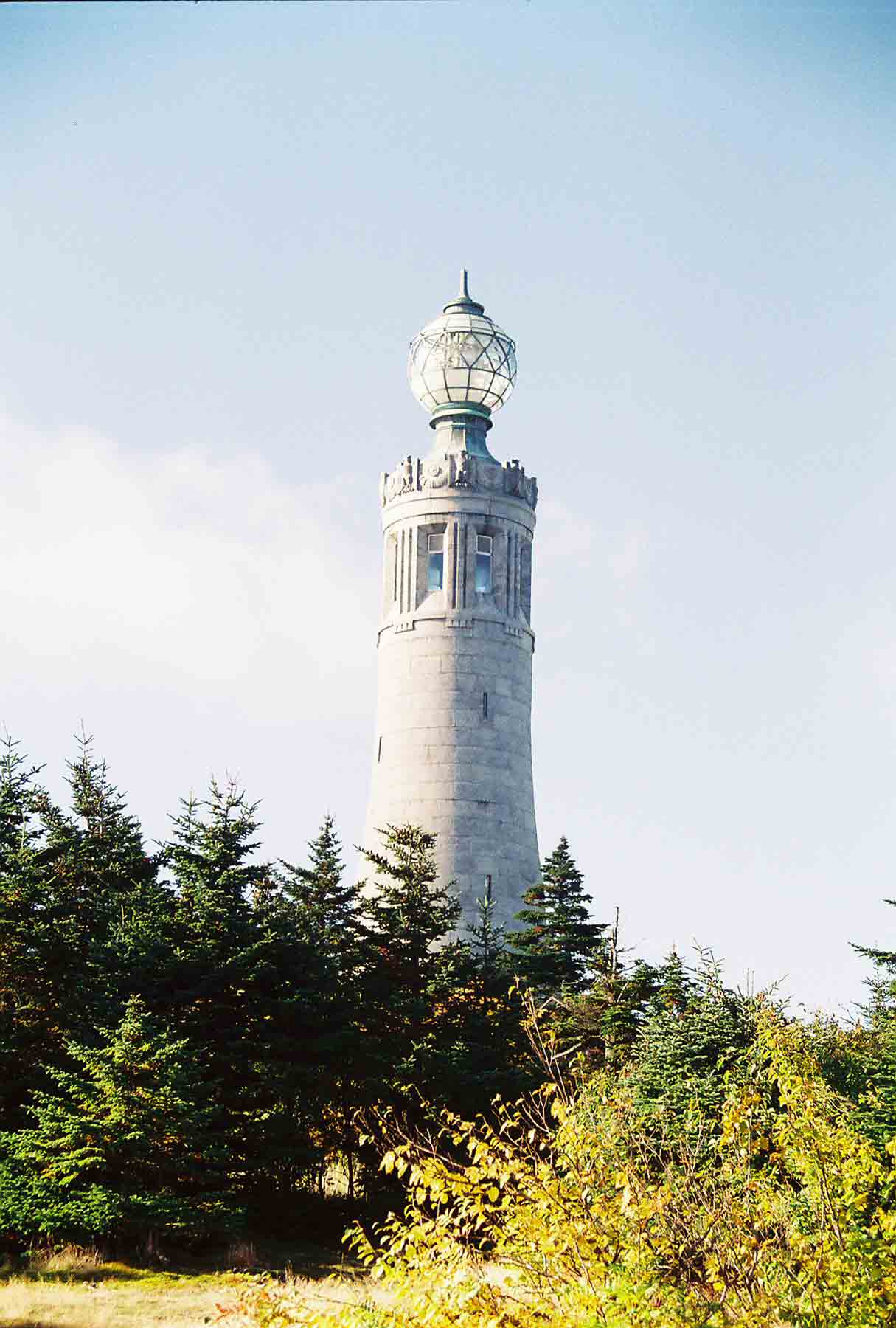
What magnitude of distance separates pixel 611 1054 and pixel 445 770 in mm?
18432

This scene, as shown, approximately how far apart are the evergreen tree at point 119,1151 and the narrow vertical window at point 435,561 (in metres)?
28.6

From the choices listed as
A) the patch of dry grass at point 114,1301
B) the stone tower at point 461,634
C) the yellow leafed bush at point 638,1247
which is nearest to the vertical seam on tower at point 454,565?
the stone tower at point 461,634

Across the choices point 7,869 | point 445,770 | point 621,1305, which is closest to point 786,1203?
point 621,1305

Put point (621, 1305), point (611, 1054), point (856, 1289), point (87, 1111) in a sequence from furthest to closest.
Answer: point (611, 1054)
point (87, 1111)
point (856, 1289)
point (621, 1305)

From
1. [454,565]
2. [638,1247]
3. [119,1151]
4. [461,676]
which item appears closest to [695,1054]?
[119,1151]

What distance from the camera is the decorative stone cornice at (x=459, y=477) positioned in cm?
5341

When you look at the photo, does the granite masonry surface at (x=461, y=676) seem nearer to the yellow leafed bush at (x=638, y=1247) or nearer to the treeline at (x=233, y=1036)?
the treeline at (x=233, y=1036)

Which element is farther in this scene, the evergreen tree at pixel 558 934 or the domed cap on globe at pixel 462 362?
the domed cap on globe at pixel 462 362

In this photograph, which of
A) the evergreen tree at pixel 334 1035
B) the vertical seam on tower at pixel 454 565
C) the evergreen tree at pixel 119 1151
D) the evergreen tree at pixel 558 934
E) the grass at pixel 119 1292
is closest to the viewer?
the grass at pixel 119 1292

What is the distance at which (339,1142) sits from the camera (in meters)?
31.3

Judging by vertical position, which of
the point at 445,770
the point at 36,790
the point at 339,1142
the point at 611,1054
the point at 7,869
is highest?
the point at 445,770

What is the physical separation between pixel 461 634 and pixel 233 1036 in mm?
25000

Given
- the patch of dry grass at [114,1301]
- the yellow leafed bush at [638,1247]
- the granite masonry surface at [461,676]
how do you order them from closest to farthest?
1. the yellow leafed bush at [638,1247]
2. the patch of dry grass at [114,1301]
3. the granite masonry surface at [461,676]

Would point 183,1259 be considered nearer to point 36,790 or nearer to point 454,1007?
point 454,1007
